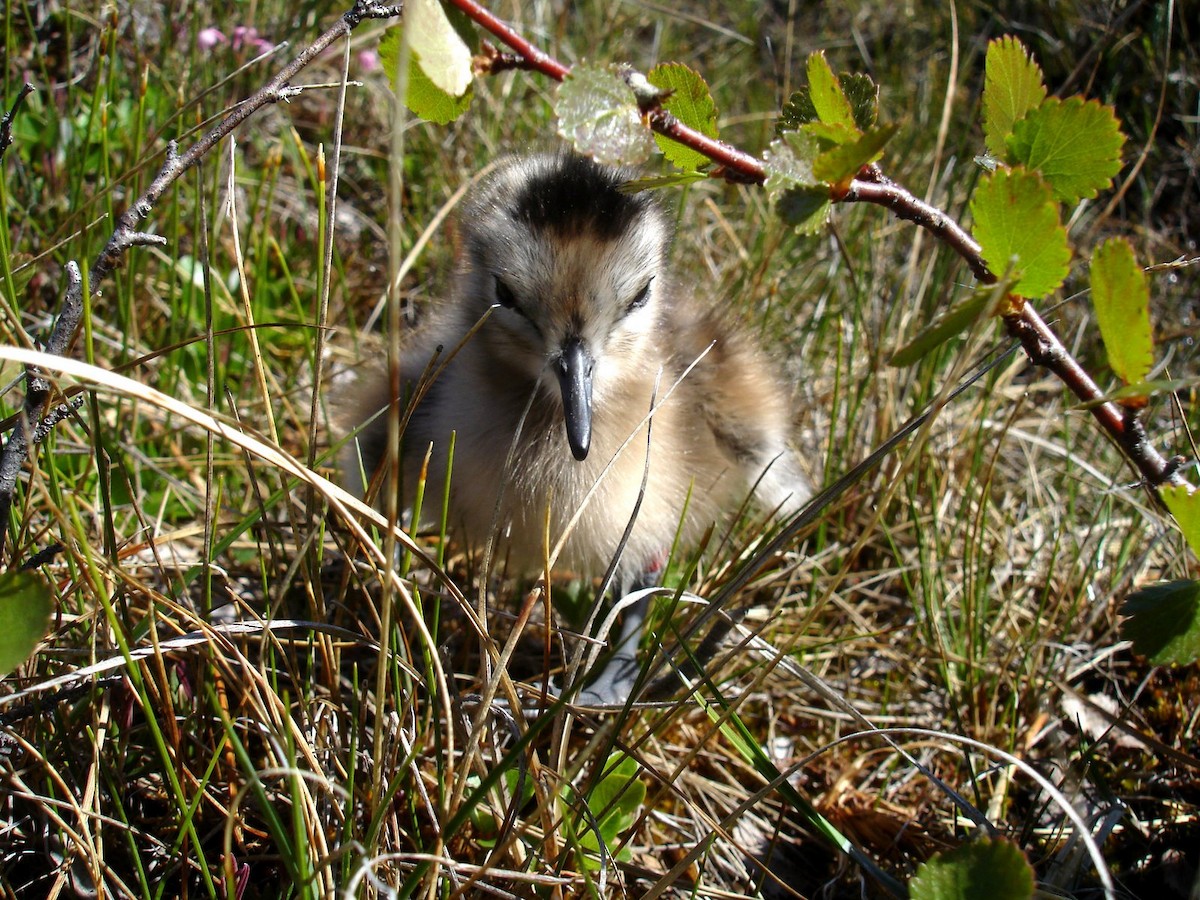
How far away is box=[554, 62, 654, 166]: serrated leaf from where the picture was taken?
85 cm

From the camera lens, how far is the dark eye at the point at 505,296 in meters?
1.58

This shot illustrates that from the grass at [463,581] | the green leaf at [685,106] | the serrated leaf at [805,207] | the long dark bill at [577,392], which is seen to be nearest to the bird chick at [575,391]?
the long dark bill at [577,392]

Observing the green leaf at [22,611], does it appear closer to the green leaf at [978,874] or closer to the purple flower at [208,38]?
the green leaf at [978,874]

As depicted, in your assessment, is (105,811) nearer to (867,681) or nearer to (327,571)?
(327,571)

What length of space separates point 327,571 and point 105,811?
76cm

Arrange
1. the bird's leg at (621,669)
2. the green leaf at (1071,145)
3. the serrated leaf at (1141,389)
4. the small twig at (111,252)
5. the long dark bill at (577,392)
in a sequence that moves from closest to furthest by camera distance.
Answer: the serrated leaf at (1141,389) → the green leaf at (1071,145) → the small twig at (111,252) → the long dark bill at (577,392) → the bird's leg at (621,669)

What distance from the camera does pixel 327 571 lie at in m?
2.00

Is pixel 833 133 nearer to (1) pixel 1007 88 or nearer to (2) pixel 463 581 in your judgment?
(1) pixel 1007 88

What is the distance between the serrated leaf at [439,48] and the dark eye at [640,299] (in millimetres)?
770

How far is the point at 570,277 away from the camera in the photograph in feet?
4.97

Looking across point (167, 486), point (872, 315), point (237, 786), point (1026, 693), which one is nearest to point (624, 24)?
point (872, 315)

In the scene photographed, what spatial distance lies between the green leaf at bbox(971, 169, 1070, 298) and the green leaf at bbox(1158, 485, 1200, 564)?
0.84 ft

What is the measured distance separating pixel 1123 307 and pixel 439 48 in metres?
0.67

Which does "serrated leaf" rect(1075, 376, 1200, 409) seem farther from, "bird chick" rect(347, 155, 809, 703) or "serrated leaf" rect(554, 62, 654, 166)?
"bird chick" rect(347, 155, 809, 703)
